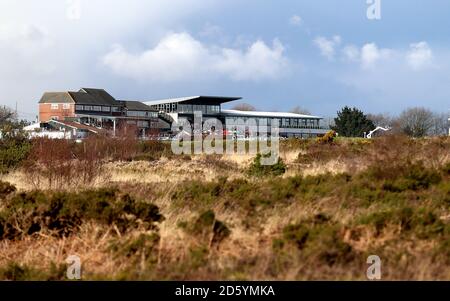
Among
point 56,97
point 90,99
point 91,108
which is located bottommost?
point 91,108

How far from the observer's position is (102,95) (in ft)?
299

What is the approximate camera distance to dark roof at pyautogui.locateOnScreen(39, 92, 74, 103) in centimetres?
8711

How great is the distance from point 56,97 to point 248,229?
3420 inches

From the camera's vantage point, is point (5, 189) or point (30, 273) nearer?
point (30, 273)

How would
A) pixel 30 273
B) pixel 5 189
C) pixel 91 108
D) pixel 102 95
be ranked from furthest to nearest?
1. pixel 102 95
2. pixel 91 108
3. pixel 5 189
4. pixel 30 273

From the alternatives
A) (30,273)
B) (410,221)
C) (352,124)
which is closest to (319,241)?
(410,221)

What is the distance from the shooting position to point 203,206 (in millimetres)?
8828

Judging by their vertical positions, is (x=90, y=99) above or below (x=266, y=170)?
above

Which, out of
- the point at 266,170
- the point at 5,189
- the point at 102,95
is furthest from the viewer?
the point at 102,95

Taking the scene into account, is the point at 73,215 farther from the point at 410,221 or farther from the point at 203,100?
the point at 203,100

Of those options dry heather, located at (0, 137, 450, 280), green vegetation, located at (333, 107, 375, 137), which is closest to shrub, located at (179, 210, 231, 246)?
dry heather, located at (0, 137, 450, 280)

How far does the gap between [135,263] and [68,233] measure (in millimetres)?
1858

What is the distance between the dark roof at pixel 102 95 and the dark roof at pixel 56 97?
4092 millimetres
